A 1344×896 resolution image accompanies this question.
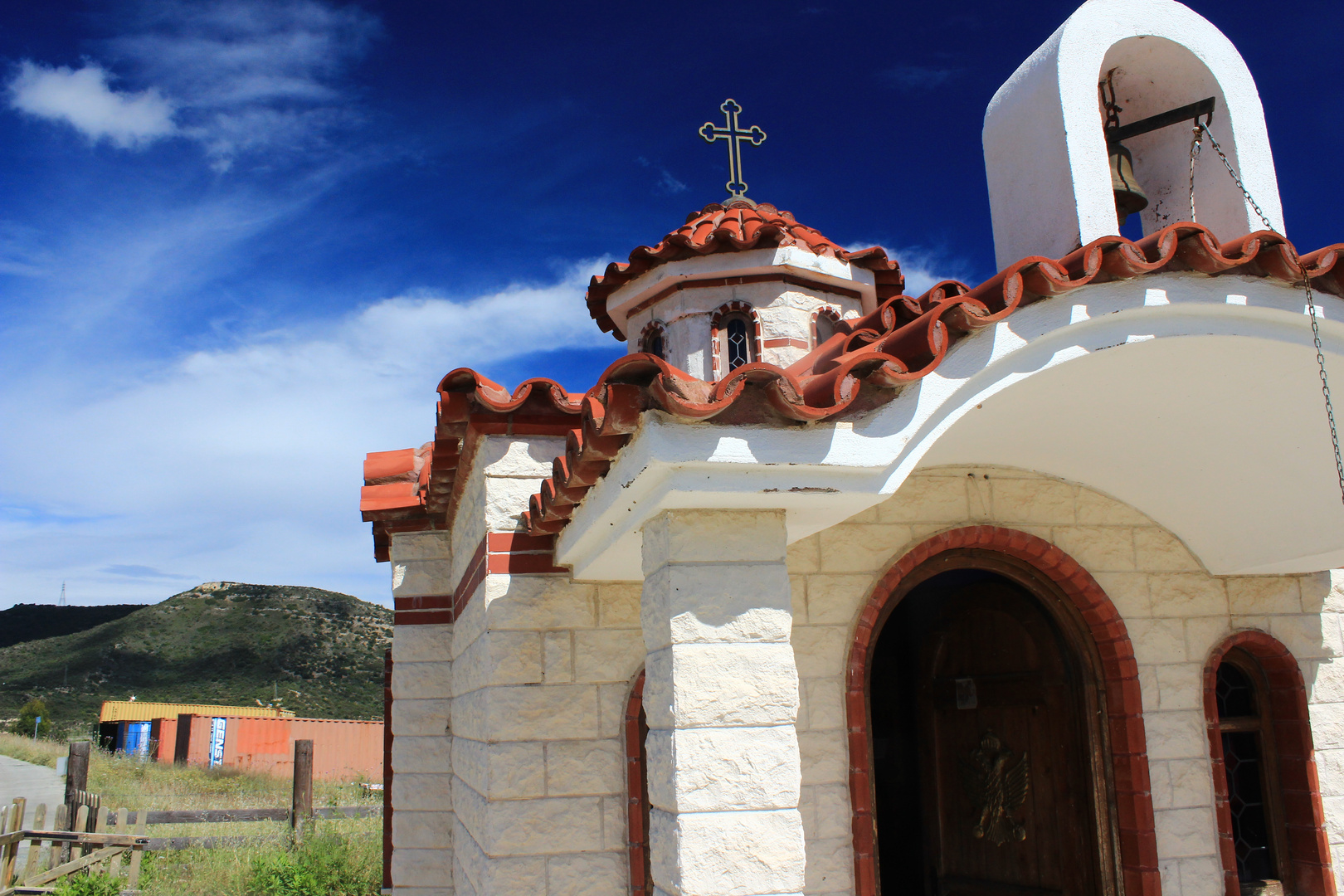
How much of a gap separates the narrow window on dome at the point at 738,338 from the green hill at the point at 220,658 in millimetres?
39562

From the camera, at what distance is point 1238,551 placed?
16.8 feet

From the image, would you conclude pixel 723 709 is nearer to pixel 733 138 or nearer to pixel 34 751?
pixel 733 138

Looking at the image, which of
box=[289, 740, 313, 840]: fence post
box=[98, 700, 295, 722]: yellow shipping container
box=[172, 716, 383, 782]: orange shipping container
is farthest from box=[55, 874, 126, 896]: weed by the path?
box=[98, 700, 295, 722]: yellow shipping container

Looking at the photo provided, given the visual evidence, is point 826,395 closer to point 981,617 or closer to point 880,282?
point 981,617

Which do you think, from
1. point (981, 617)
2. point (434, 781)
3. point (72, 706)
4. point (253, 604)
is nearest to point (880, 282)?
point (981, 617)

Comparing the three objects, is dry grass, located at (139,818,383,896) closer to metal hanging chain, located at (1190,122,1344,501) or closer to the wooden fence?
the wooden fence

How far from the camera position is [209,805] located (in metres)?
18.8

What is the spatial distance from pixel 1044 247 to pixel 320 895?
31.3 feet

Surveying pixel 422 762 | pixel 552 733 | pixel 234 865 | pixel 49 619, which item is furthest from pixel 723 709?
pixel 49 619

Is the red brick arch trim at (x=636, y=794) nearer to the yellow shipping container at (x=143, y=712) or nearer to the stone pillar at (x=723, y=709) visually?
the stone pillar at (x=723, y=709)

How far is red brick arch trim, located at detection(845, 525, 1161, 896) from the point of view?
14.9 feet

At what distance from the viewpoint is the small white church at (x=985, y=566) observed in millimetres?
2947

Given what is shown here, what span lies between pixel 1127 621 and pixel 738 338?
3939 millimetres

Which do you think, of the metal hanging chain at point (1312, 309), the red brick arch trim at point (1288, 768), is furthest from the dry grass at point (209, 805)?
the metal hanging chain at point (1312, 309)
